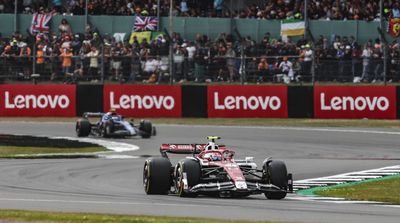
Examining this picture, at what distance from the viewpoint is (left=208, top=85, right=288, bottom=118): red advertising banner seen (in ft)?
122

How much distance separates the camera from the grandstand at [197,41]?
3650 cm

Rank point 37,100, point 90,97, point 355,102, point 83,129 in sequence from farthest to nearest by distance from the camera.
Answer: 1. point 37,100
2. point 90,97
3. point 355,102
4. point 83,129

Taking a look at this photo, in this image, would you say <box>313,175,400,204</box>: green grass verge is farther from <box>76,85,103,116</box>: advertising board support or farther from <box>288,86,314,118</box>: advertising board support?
<box>76,85,103,116</box>: advertising board support

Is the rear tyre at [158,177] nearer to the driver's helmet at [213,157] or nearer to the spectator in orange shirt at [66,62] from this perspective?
the driver's helmet at [213,157]

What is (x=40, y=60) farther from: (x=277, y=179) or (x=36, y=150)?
(x=277, y=179)

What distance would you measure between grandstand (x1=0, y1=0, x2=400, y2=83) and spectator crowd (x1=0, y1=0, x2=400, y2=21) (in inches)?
1.5

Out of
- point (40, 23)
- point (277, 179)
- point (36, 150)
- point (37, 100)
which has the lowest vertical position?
point (36, 150)

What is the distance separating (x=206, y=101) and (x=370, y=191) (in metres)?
20.3

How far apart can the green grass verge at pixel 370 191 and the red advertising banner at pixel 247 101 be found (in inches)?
694

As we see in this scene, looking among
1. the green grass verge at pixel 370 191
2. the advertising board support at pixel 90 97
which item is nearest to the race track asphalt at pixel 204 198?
the green grass verge at pixel 370 191

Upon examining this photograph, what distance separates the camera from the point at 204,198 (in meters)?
16.0

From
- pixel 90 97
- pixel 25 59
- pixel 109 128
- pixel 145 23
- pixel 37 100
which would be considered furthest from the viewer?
pixel 145 23

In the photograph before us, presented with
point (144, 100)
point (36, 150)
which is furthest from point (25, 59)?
point (36, 150)

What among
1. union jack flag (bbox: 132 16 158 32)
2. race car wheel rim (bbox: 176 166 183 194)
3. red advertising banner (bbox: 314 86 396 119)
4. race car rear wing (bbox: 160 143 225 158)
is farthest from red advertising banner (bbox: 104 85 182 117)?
race car wheel rim (bbox: 176 166 183 194)
